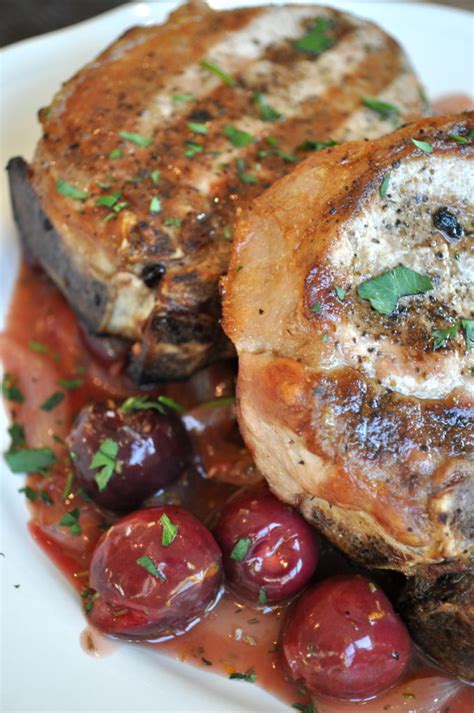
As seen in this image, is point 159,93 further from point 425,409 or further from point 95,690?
point 95,690

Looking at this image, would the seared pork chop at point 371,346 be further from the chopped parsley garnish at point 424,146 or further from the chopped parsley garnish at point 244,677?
the chopped parsley garnish at point 244,677

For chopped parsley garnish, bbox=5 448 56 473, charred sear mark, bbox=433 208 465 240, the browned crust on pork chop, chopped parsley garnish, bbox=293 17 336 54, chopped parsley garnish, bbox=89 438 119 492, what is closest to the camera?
the browned crust on pork chop

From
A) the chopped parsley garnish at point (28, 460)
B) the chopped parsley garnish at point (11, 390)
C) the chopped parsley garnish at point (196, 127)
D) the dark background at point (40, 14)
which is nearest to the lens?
the chopped parsley garnish at point (28, 460)

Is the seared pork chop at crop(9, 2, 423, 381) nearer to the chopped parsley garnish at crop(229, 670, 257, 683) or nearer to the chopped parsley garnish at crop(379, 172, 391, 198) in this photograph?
the chopped parsley garnish at crop(379, 172, 391, 198)

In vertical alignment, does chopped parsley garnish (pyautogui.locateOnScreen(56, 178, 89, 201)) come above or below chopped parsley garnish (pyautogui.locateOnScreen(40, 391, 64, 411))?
above

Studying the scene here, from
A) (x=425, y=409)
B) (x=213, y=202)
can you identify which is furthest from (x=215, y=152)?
(x=425, y=409)

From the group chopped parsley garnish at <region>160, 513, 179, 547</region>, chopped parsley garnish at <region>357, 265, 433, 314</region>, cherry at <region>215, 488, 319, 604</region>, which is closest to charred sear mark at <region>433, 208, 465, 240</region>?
chopped parsley garnish at <region>357, 265, 433, 314</region>

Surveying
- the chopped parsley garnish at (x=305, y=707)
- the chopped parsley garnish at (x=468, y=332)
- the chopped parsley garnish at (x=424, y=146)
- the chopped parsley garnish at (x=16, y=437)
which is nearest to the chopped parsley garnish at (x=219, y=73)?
the chopped parsley garnish at (x=424, y=146)
